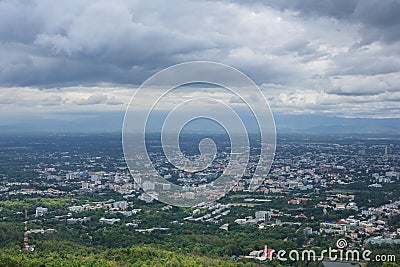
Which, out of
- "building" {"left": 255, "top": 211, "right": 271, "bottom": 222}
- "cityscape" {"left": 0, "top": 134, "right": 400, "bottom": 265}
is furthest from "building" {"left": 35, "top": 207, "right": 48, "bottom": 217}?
"building" {"left": 255, "top": 211, "right": 271, "bottom": 222}

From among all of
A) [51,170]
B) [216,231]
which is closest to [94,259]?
[216,231]

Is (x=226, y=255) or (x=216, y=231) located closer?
(x=226, y=255)

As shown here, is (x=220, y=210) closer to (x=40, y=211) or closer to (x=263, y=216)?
(x=263, y=216)

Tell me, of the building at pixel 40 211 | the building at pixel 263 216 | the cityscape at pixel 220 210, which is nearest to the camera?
the cityscape at pixel 220 210

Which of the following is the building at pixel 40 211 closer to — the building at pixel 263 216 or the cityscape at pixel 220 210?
the cityscape at pixel 220 210

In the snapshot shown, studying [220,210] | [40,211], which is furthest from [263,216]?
[40,211]

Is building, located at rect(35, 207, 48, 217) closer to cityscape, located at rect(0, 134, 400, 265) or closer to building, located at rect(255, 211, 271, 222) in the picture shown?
cityscape, located at rect(0, 134, 400, 265)

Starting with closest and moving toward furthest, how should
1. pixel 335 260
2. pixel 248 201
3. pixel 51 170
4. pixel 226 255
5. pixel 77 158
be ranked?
pixel 335 260, pixel 226 255, pixel 248 201, pixel 51 170, pixel 77 158

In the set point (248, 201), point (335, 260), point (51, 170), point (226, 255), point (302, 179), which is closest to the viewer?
point (335, 260)

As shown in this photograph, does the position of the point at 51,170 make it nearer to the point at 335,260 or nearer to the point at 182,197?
the point at 182,197

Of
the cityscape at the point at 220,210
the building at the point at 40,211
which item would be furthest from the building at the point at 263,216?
the building at the point at 40,211

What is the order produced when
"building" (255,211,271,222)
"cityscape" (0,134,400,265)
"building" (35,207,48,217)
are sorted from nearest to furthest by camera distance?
"cityscape" (0,134,400,265)
"building" (255,211,271,222)
"building" (35,207,48,217)
